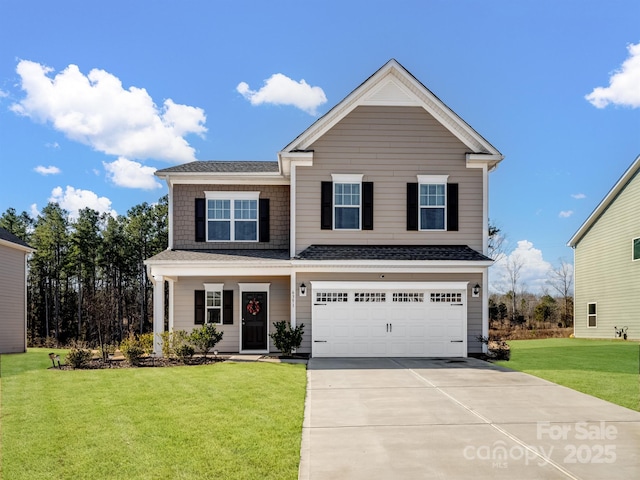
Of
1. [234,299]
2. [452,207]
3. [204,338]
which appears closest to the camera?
[204,338]

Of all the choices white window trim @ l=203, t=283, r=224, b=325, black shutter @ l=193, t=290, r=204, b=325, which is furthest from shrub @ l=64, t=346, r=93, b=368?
white window trim @ l=203, t=283, r=224, b=325

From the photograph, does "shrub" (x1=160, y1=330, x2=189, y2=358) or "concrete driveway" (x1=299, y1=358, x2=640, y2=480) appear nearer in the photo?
"concrete driveway" (x1=299, y1=358, x2=640, y2=480)

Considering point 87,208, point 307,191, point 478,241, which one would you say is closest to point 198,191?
point 307,191

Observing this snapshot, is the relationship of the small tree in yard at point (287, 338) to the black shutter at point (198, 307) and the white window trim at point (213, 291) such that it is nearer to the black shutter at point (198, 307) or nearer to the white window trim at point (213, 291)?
the white window trim at point (213, 291)

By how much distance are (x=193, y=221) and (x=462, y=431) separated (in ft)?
43.9

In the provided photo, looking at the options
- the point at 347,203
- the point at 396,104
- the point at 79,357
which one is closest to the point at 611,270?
the point at 396,104

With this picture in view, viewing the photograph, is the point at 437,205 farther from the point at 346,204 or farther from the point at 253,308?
the point at 253,308

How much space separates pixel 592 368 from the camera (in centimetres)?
1445

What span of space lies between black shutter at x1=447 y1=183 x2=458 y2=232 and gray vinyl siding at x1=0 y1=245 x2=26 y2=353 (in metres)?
16.7

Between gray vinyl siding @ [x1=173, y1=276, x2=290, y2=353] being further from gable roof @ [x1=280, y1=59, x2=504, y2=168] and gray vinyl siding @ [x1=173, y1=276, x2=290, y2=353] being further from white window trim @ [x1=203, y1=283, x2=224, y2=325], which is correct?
gable roof @ [x1=280, y1=59, x2=504, y2=168]

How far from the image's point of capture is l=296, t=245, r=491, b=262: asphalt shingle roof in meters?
16.6

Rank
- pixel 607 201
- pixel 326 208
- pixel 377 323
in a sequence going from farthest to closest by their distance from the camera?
pixel 607 201
pixel 326 208
pixel 377 323

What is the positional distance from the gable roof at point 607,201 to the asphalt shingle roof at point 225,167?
1564 centimetres

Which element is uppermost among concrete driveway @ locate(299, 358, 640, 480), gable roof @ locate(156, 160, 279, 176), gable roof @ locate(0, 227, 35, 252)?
gable roof @ locate(156, 160, 279, 176)
